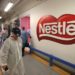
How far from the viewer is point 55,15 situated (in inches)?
218

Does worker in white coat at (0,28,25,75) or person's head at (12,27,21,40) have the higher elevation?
person's head at (12,27,21,40)

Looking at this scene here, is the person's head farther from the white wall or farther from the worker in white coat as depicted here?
the white wall

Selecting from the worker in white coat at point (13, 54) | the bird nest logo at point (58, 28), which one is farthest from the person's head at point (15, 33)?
the bird nest logo at point (58, 28)

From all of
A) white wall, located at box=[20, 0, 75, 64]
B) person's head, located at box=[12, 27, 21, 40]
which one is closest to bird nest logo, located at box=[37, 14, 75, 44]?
white wall, located at box=[20, 0, 75, 64]

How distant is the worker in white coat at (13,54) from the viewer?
9.26ft

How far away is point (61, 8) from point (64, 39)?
119cm

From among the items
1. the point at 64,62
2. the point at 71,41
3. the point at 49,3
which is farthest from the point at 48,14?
the point at 64,62

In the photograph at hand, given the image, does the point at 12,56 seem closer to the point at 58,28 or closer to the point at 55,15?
the point at 58,28

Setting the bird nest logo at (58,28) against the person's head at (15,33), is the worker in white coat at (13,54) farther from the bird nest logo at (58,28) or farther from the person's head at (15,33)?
the bird nest logo at (58,28)

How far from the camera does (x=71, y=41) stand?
464 centimetres

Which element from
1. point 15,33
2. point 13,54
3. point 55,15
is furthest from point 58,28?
point 13,54

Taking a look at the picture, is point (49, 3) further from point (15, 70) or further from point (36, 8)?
point (15, 70)

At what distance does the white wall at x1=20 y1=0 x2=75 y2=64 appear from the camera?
464 cm

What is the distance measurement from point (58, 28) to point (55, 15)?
603 millimetres
